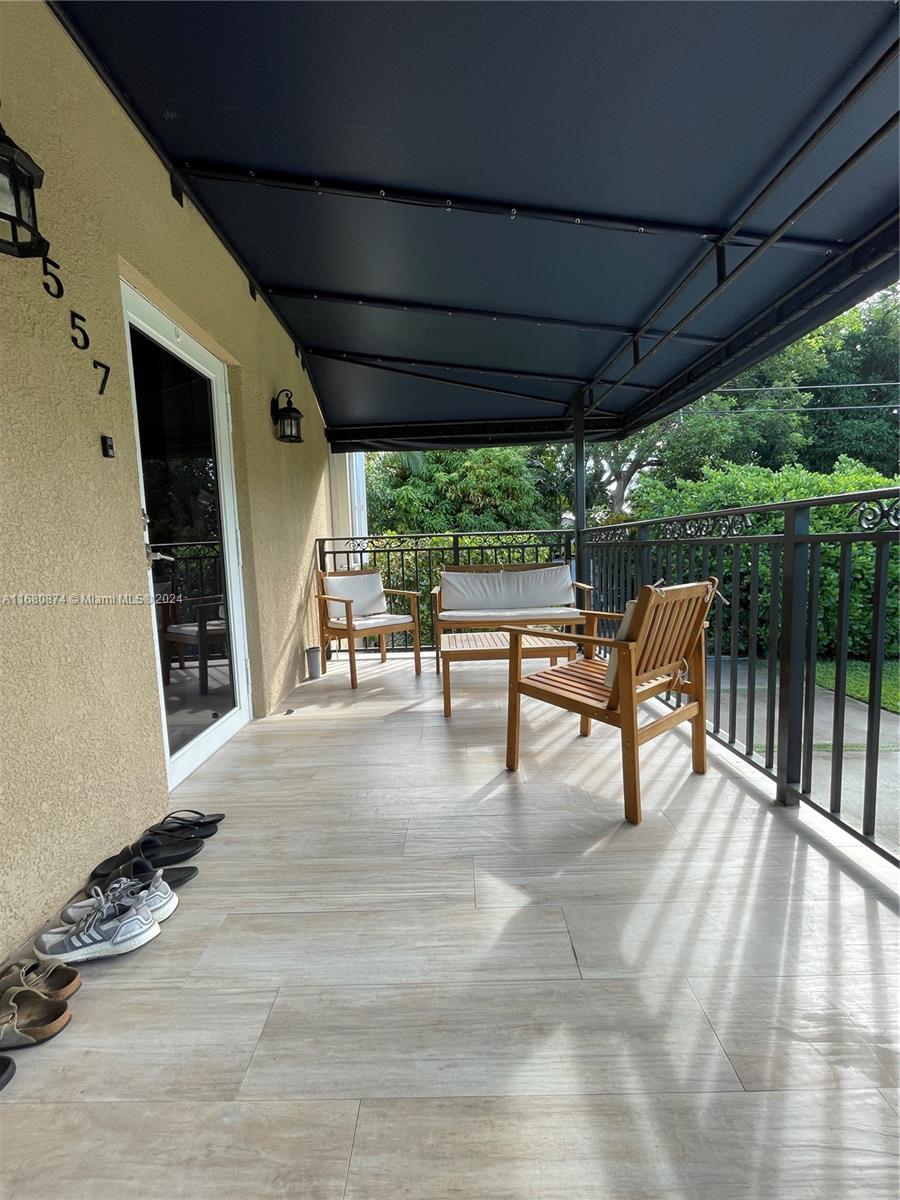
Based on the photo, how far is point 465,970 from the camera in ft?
4.38

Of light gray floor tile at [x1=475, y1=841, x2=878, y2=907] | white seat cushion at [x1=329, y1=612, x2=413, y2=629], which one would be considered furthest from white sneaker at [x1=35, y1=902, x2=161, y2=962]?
white seat cushion at [x1=329, y1=612, x2=413, y2=629]

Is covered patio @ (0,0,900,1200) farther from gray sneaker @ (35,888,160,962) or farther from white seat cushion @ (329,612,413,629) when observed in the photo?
white seat cushion @ (329,612,413,629)

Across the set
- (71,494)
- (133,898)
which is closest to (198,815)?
(133,898)

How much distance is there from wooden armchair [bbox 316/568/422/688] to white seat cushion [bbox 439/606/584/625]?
0.39 m

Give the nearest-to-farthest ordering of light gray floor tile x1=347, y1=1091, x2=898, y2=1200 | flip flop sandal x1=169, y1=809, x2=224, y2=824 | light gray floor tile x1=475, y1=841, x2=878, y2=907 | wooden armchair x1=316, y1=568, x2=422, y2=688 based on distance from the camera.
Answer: light gray floor tile x1=347, y1=1091, x2=898, y2=1200 → light gray floor tile x1=475, y1=841, x2=878, y2=907 → flip flop sandal x1=169, y1=809, x2=224, y2=824 → wooden armchair x1=316, y1=568, x2=422, y2=688

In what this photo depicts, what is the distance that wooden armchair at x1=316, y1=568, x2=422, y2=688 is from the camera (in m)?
4.39

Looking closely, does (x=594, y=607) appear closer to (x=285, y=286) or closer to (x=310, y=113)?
(x=285, y=286)

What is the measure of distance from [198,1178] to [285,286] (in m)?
A: 4.07

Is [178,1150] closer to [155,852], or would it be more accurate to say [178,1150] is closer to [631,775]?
[155,852]

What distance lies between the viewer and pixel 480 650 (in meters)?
3.37

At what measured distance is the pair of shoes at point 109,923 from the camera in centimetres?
140

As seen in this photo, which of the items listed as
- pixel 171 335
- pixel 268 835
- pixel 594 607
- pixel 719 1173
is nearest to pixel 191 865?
pixel 268 835

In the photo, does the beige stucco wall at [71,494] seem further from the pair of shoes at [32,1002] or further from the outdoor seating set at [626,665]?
the outdoor seating set at [626,665]

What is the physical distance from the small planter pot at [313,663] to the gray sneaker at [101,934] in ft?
9.96
